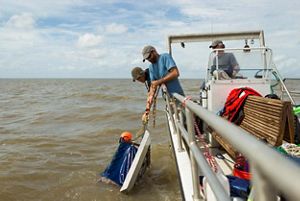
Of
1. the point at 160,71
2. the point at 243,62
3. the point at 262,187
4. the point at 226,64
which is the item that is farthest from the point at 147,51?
the point at 262,187

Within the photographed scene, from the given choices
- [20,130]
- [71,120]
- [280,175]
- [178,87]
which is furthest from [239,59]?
[71,120]

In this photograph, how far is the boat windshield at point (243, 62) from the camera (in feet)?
17.7

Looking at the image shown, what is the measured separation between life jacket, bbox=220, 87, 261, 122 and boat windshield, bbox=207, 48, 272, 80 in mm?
779

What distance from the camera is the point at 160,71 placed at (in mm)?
4965

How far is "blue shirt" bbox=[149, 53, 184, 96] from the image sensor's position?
15.9 feet

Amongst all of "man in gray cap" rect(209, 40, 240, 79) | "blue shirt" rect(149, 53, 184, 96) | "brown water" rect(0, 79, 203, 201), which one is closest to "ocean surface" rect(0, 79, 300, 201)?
"brown water" rect(0, 79, 203, 201)

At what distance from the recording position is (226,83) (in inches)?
197

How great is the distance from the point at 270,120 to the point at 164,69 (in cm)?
180

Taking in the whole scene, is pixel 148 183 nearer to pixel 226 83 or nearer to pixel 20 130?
pixel 226 83

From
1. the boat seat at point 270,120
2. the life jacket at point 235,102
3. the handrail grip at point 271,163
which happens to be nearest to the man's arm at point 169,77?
the life jacket at point 235,102

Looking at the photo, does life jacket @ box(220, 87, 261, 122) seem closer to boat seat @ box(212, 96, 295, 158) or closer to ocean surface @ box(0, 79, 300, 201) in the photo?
boat seat @ box(212, 96, 295, 158)

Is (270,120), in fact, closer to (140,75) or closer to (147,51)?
(147,51)

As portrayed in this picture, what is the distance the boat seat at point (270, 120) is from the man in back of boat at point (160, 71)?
1143 mm

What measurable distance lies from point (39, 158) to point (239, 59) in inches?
165
